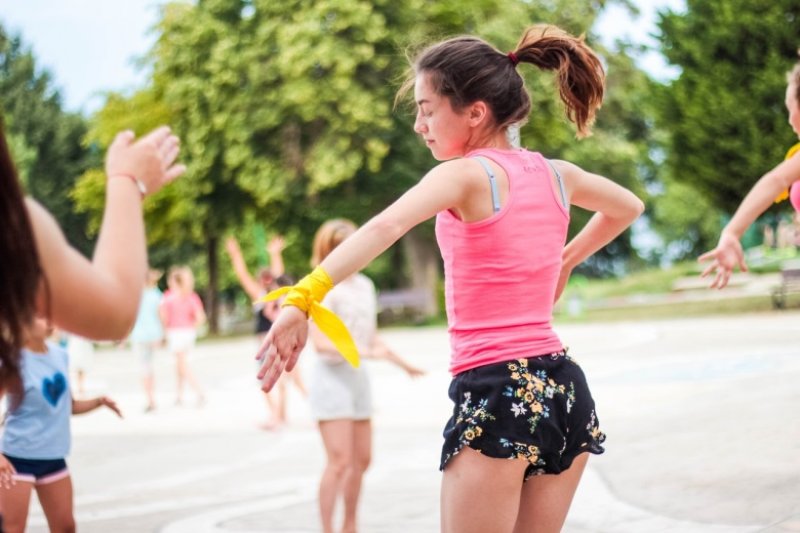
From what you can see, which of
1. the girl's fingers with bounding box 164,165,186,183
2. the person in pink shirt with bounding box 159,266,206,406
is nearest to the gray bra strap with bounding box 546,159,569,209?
the girl's fingers with bounding box 164,165,186,183

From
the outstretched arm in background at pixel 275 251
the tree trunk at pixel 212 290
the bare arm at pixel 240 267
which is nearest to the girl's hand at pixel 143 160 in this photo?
the bare arm at pixel 240 267

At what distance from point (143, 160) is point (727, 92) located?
24115 mm

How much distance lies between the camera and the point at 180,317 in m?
16.4

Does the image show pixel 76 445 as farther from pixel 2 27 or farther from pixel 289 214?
pixel 2 27

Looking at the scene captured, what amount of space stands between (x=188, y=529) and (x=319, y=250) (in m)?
1.88

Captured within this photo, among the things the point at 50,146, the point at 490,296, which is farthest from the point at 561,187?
the point at 50,146

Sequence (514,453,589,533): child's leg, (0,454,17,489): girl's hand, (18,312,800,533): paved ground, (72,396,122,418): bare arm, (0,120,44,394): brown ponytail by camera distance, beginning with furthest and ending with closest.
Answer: (18,312,800,533): paved ground, (72,396,122,418): bare arm, (0,454,17,489): girl's hand, (514,453,589,533): child's leg, (0,120,44,394): brown ponytail

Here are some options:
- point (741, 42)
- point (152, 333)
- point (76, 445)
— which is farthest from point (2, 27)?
point (76, 445)

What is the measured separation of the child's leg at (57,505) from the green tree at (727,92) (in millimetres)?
21772

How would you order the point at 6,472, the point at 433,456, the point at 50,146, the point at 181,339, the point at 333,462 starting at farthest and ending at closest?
1. the point at 50,146
2. the point at 181,339
3. the point at 433,456
4. the point at 333,462
5. the point at 6,472

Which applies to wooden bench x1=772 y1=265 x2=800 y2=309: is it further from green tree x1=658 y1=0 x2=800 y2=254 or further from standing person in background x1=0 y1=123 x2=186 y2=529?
standing person in background x1=0 y1=123 x2=186 y2=529

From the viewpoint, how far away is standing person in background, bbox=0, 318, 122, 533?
15.9 ft

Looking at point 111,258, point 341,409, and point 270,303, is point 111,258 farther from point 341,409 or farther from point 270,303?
point 270,303

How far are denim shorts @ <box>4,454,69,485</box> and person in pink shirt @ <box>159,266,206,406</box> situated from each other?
1071 cm
